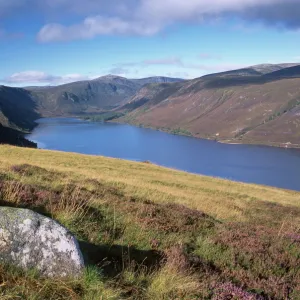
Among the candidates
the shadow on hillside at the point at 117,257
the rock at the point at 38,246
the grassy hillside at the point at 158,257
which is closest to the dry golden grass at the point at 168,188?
the grassy hillside at the point at 158,257

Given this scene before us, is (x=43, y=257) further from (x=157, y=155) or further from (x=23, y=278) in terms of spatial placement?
(x=157, y=155)

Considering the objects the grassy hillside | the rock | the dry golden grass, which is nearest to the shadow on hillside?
the grassy hillside

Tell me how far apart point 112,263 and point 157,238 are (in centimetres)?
232

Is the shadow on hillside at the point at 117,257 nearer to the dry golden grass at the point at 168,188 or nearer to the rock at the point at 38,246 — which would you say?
the rock at the point at 38,246

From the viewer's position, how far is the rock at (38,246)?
484 cm

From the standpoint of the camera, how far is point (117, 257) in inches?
263

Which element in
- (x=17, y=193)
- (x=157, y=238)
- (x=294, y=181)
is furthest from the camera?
(x=294, y=181)

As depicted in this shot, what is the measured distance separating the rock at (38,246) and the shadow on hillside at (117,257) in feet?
3.36

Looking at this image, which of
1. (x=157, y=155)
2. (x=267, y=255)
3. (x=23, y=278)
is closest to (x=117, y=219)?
(x=267, y=255)

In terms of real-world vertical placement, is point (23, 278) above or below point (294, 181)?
above

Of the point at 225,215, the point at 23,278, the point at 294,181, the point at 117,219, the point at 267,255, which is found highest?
the point at 23,278

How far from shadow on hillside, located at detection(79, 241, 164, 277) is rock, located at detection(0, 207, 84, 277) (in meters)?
1.02

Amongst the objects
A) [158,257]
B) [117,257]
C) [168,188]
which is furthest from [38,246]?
[168,188]

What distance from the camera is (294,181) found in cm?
13350
